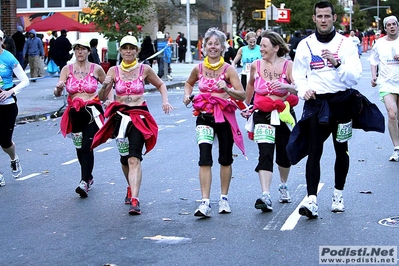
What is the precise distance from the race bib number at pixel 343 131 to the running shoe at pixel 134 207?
210 cm

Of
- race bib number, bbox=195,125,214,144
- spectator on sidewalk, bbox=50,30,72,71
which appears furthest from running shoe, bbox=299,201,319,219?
spectator on sidewalk, bbox=50,30,72,71

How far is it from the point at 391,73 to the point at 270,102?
4072mm

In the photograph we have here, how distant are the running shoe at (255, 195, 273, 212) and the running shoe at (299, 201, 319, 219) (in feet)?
1.50

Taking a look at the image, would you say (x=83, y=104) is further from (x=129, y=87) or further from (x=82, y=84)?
(x=129, y=87)

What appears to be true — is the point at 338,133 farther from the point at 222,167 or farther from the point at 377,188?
the point at 377,188

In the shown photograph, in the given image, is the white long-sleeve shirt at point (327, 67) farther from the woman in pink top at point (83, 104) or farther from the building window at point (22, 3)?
the building window at point (22, 3)

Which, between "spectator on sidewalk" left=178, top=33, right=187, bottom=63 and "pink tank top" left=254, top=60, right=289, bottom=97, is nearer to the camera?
"pink tank top" left=254, top=60, right=289, bottom=97

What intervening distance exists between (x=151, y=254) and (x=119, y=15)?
21690 millimetres

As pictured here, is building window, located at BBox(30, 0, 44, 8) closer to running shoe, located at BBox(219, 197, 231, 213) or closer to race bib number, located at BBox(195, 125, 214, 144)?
race bib number, located at BBox(195, 125, 214, 144)

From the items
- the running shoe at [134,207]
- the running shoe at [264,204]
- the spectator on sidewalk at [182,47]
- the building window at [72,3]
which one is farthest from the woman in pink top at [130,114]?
the building window at [72,3]

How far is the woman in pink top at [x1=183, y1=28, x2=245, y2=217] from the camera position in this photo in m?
8.48

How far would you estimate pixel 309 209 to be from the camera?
7898mm

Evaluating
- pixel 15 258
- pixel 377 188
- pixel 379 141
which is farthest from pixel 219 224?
pixel 379 141

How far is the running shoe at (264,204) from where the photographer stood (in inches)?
324
